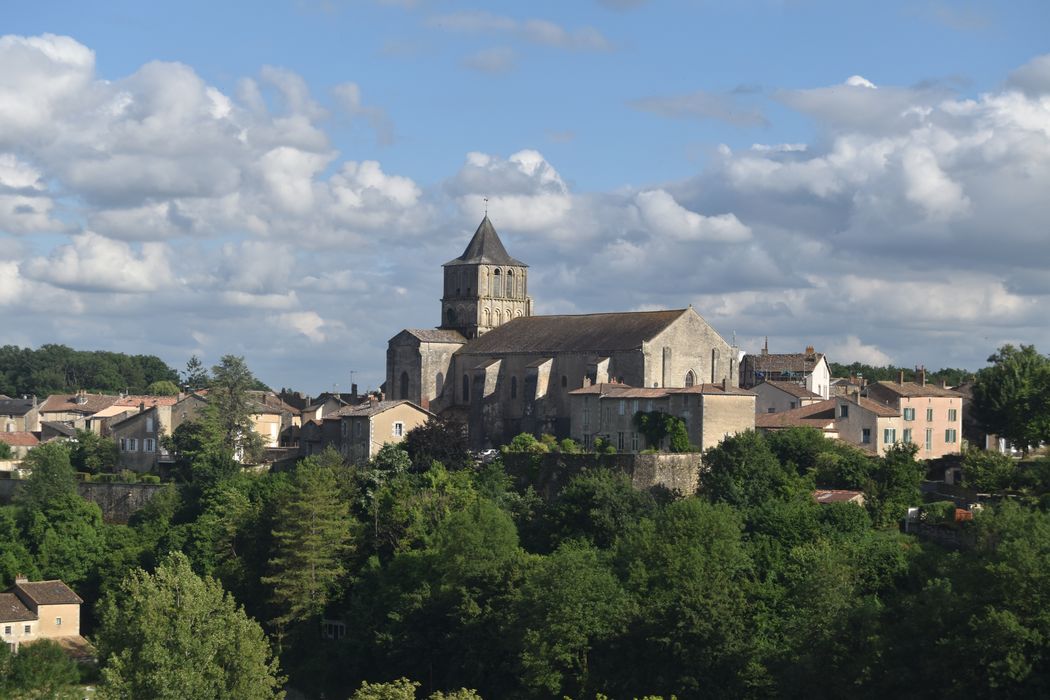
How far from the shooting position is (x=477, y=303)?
77.3 meters

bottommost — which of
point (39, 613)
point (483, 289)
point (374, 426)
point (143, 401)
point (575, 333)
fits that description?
point (39, 613)

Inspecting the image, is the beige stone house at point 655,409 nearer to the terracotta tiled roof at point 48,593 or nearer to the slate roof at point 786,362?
the slate roof at point 786,362

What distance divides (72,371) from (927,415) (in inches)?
3902

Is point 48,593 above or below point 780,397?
below

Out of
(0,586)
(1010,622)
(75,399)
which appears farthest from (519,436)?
(75,399)

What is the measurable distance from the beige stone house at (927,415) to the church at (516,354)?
671cm

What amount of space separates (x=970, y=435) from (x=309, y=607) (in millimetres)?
31576

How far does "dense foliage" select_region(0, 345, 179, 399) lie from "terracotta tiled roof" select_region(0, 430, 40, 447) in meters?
48.3

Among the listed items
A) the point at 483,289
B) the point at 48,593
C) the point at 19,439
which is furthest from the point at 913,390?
the point at 19,439

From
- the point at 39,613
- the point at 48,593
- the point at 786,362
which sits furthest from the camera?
the point at 786,362

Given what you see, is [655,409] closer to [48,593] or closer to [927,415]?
[927,415]

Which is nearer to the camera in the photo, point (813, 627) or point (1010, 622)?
point (1010, 622)

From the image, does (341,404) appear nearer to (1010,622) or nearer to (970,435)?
(970,435)

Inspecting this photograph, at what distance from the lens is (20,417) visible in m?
99.1
